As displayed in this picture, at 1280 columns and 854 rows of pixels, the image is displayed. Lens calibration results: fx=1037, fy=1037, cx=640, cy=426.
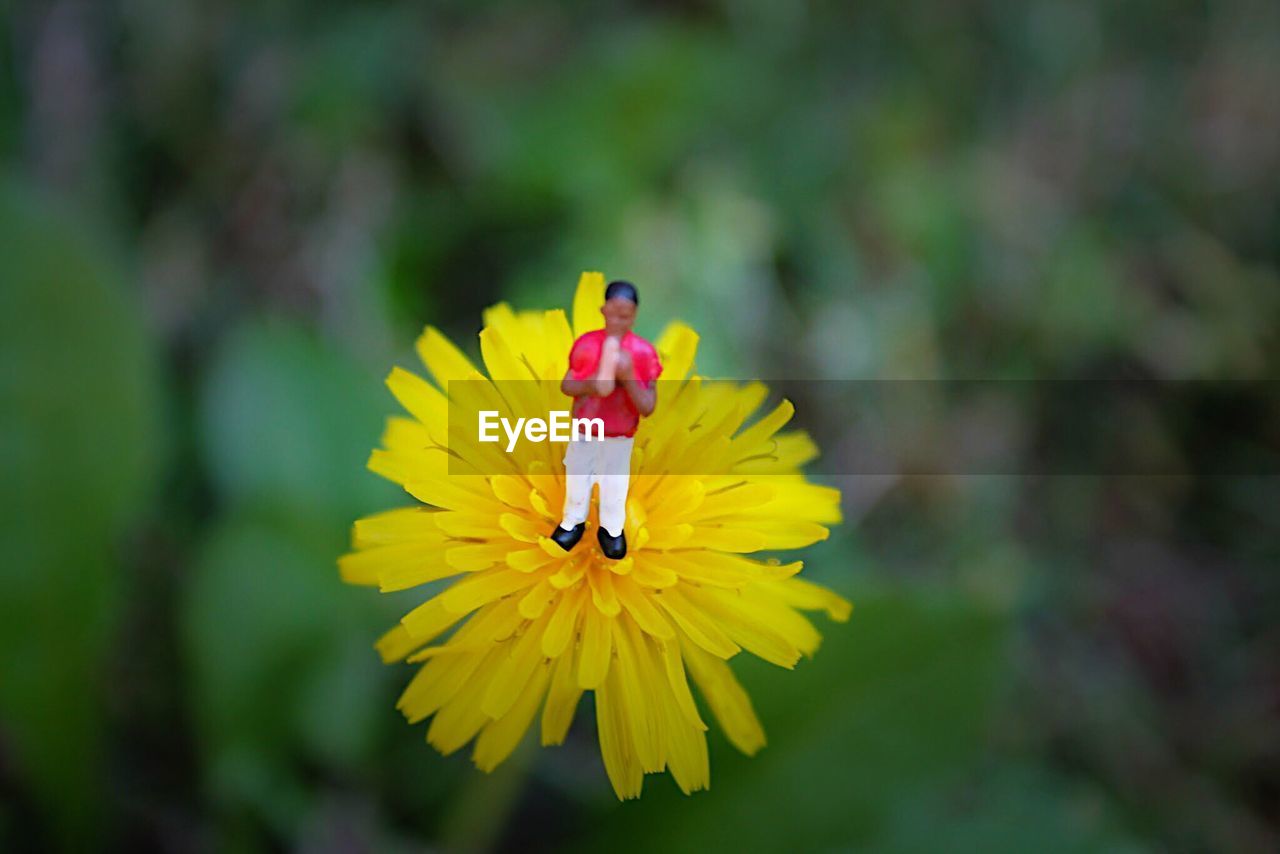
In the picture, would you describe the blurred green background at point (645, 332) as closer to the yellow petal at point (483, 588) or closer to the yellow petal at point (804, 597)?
the yellow petal at point (804, 597)

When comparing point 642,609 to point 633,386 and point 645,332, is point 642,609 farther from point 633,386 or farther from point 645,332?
point 645,332

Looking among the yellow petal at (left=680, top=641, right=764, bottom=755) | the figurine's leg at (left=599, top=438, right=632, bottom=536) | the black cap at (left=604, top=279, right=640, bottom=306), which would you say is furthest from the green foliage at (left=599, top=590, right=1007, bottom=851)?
the black cap at (left=604, top=279, right=640, bottom=306)

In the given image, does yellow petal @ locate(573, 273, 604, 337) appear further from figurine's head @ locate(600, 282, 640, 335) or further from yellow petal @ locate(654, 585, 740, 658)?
yellow petal @ locate(654, 585, 740, 658)

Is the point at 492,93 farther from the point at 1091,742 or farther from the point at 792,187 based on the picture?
the point at 1091,742
